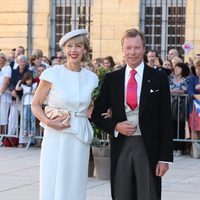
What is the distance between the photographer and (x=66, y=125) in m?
6.90

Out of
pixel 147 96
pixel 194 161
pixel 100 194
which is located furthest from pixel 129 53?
pixel 194 161

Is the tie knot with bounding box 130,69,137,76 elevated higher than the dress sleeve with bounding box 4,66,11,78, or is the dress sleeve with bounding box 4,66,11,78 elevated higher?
the dress sleeve with bounding box 4,66,11,78

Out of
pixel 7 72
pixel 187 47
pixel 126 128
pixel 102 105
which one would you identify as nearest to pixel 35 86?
pixel 7 72

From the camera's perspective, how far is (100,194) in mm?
10070

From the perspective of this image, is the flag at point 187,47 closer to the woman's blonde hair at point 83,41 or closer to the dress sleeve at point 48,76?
the woman's blonde hair at point 83,41

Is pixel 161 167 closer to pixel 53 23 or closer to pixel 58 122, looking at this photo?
pixel 58 122

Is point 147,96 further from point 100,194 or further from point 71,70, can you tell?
point 100,194

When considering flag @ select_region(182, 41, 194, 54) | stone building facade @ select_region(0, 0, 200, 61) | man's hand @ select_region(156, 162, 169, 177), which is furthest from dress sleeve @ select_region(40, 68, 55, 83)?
stone building facade @ select_region(0, 0, 200, 61)

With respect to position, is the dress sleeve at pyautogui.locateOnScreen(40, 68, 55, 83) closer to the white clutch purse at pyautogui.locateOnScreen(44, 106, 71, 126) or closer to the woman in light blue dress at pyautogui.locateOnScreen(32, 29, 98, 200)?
the woman in light blue dress at pyautogui.locateOnScreen(32, 29, 98, 200)

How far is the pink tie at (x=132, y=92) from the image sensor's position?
6.59 meters

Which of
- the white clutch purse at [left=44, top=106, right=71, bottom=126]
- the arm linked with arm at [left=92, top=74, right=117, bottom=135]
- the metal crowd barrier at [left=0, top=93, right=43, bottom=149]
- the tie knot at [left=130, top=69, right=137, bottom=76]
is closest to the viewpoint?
the tie knot at [left=130, top=69, right=137, bottom=76]

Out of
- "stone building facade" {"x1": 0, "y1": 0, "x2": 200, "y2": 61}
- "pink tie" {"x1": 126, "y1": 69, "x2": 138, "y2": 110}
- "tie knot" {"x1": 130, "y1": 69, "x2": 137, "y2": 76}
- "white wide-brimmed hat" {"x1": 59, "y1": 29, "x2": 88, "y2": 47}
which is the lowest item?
"pink tie" {"x1": 126, "y1": 69, "x2": 138, "y2": 110}

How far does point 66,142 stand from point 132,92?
835 millimetres

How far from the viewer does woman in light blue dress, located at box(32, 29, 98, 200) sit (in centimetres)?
693
